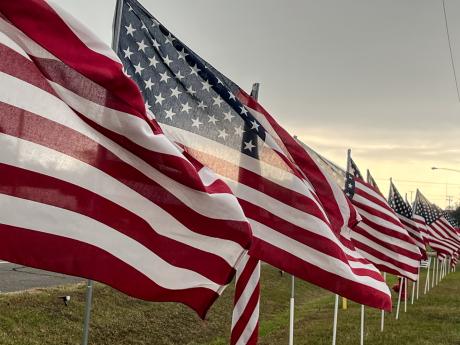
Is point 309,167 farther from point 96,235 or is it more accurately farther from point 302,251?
point 96,235

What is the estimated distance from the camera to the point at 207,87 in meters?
5.11

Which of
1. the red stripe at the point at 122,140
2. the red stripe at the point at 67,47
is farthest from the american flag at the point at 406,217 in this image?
the red stripe at the point at 67,47

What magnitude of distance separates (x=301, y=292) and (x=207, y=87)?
22187 millimetres

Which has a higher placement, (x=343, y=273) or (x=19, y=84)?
(x=19, y=84)

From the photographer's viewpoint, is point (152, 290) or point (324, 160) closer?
point (152, 290)

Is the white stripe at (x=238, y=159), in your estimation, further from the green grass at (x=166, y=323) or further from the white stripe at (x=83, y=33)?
the green grass at (x=166, y=323)

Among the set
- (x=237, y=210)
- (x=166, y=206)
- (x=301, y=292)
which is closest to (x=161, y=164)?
(x=166, y=206)

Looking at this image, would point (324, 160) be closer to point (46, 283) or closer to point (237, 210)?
point (237, 210)

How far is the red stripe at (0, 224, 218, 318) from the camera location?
130 inches

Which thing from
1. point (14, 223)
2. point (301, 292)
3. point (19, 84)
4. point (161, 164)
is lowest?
point (301, 292)

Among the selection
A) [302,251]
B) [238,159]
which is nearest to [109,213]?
[238,159]

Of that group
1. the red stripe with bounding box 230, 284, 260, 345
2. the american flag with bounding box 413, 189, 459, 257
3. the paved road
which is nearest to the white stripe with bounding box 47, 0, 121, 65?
the red stripe with bounding box 230, 284, 260, 345

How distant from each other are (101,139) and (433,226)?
21054mm

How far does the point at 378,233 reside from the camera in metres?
9.44
